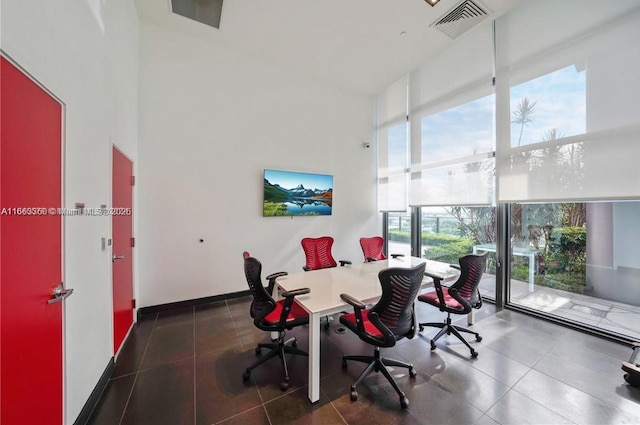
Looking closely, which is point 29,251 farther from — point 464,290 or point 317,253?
point 464,290

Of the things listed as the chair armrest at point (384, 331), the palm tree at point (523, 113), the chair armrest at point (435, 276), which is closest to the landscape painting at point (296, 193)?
the chair armrest at point (435, 276)

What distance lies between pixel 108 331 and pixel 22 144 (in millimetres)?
1804

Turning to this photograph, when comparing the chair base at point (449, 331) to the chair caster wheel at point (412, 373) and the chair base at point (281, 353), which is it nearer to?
→ the chair caster wheel at point (412, 373)

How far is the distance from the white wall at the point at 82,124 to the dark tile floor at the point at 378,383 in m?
0.47

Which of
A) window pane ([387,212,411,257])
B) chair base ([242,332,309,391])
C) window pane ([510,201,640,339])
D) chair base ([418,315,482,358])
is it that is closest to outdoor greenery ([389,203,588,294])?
window pane ([510,201,640,339])

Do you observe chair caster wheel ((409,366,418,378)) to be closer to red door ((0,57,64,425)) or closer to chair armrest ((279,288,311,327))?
chair armrest ((279,288,311,327))

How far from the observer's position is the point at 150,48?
332cm

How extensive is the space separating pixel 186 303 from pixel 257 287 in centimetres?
225

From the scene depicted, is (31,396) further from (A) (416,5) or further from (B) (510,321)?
(A) (416,5)

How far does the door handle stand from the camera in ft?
4.34

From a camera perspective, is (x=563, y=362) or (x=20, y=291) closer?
(x=20, y=291)

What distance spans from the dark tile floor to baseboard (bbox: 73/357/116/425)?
0.16 ft

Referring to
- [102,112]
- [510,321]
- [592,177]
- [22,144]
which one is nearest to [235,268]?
[102,112]

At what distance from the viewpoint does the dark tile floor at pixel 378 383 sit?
1718 mm
